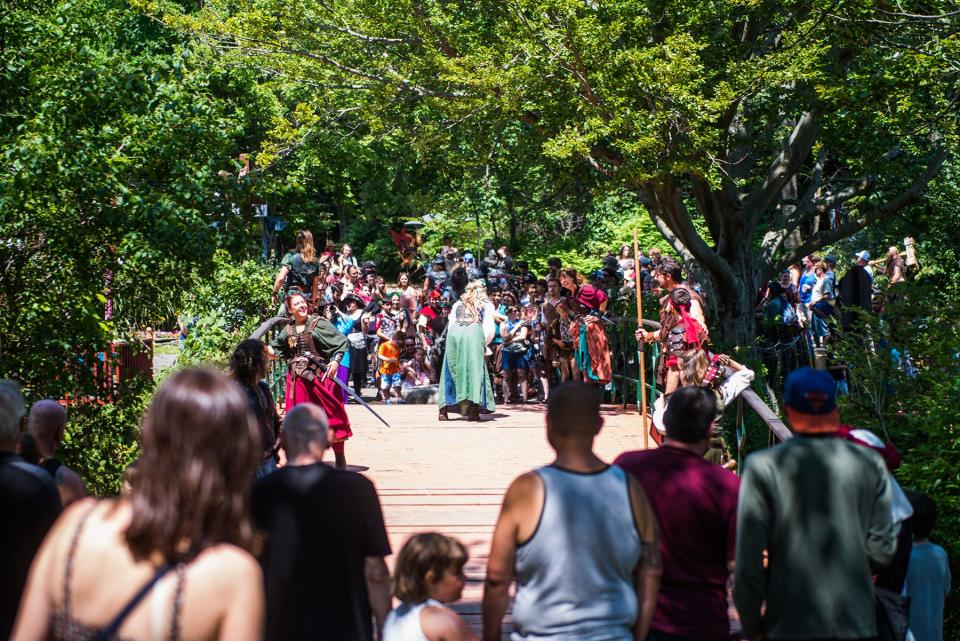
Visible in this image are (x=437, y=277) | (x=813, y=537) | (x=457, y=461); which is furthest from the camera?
(x=437, y=277)

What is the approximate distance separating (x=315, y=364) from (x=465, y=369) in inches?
194

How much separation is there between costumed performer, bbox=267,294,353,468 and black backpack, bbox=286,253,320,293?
4692 mm

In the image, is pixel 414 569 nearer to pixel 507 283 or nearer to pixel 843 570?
pixel 843 570

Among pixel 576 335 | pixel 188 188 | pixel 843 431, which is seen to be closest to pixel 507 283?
pixel 576 335

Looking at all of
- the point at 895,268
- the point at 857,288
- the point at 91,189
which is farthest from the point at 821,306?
the point at 91,189

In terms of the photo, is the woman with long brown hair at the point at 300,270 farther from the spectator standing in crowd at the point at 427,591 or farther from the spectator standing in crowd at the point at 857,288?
the spectator standing in crowd at the point at 427,591

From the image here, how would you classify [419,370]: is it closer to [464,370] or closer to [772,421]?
[464,370]

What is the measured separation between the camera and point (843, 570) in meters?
4.03

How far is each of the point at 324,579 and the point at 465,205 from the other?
25.8m

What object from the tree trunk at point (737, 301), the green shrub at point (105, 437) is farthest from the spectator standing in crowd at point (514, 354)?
the green shrub at point (105, 437)

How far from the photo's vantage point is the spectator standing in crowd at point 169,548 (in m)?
2.56

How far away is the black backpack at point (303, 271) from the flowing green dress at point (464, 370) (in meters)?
1.95

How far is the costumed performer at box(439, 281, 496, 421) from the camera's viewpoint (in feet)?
50.3

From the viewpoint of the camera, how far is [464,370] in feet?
50.3
